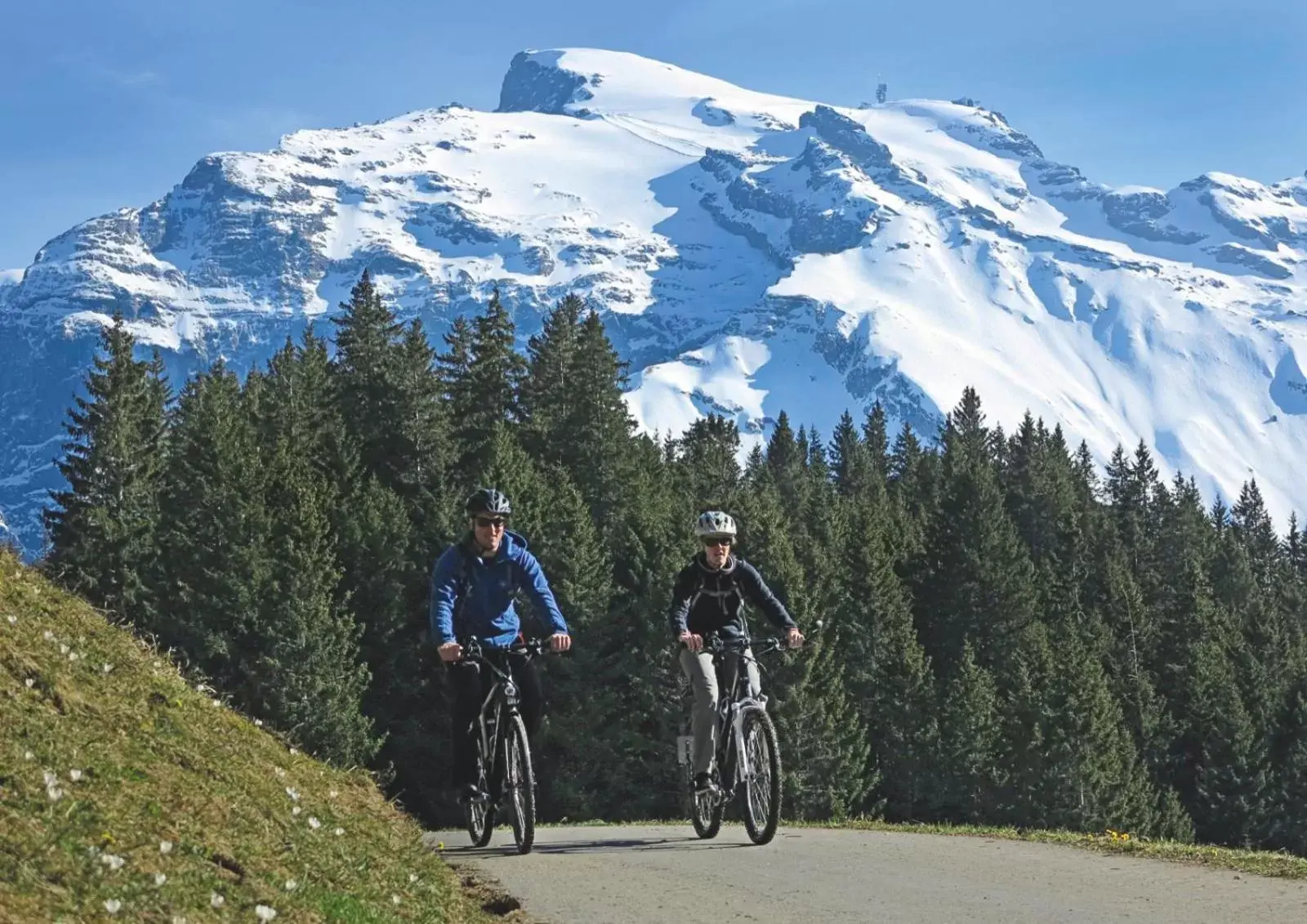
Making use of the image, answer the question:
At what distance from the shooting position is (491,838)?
13.4m

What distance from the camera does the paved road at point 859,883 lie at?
30.5ft

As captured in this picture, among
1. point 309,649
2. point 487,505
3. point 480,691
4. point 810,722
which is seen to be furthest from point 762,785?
point 810,722

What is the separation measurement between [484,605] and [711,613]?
212cm

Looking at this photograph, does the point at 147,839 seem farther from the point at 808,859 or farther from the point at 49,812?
the point at 808,859

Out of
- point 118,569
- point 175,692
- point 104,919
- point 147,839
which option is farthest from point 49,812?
point 118,569

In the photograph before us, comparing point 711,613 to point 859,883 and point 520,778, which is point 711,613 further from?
point 859,883

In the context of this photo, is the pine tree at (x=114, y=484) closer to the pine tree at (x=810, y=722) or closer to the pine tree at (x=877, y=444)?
the pine tree at (x=810, y=722)

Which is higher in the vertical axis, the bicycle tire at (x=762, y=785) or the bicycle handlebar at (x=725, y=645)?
the bicycle handlebar at (x=725, y=645)

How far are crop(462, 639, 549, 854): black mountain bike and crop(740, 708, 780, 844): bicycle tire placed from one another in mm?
1957

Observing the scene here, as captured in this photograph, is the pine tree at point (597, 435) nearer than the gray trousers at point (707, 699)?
No

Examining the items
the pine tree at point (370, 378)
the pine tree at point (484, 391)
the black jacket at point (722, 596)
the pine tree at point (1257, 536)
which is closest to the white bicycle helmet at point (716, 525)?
the black jacket at point (722, 596)

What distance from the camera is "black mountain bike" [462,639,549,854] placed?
38.4 ft

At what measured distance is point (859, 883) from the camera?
34.5 ft

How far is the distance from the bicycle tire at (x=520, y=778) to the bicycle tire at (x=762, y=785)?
77.7 inches
